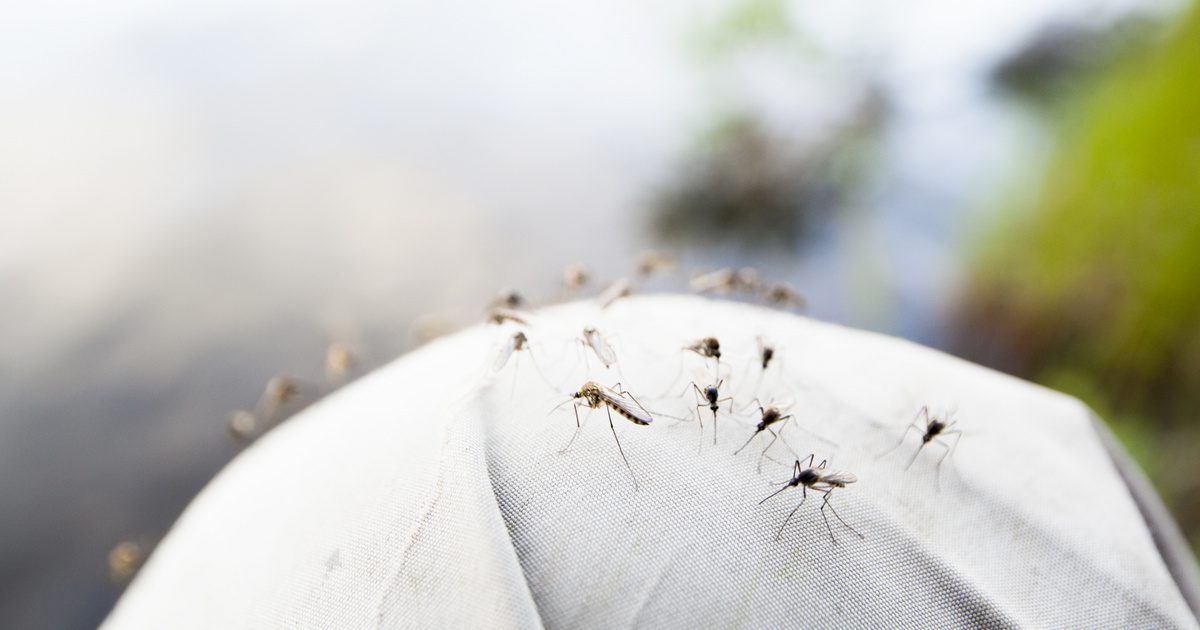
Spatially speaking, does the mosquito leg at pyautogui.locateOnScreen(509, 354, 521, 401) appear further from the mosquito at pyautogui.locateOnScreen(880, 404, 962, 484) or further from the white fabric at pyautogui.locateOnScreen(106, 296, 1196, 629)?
the mosquito at pyautogui.locateOnScreen(880, 404, 962, 484)

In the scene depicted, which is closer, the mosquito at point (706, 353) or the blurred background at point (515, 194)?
the mosquito at point (706, 353)

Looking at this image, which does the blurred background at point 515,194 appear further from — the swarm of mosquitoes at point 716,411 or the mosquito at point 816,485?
the mosquito at point 816,485

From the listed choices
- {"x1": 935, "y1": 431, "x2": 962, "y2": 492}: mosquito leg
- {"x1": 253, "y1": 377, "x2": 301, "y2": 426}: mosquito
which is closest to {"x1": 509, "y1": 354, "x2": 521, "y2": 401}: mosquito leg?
{"x1": 935, "y1": 431, "x2": 962, "y2": 492}: mosquito leg

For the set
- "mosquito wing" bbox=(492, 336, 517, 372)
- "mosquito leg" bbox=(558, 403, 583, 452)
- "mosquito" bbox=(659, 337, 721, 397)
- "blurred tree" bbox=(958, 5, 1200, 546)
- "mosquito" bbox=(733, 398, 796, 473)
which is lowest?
"blurred tree" bbox=(958, 5, 1200, 546)

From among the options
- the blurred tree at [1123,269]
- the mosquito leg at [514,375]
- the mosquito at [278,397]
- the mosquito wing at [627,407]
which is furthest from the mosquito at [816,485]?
the blurred tree at [1123,269]

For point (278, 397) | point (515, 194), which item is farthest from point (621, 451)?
point (515, 194)

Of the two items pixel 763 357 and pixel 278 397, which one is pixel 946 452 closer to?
pixel 763 357

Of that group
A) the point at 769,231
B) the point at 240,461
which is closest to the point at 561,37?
the point at 769,231
